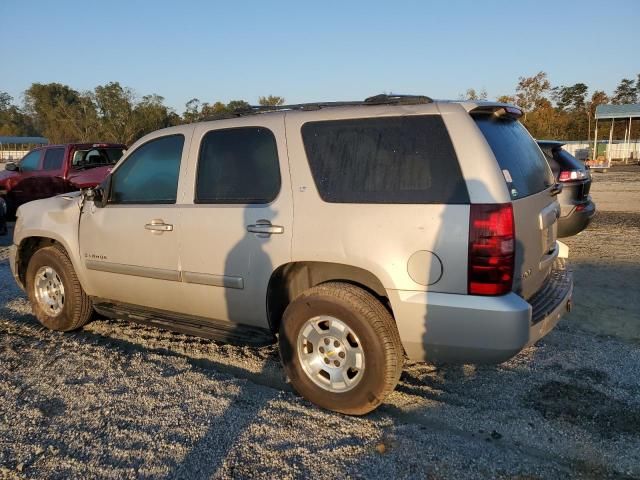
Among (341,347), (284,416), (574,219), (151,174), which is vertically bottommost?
(284,416)

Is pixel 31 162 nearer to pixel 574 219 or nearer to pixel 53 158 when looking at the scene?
pixel 53 158

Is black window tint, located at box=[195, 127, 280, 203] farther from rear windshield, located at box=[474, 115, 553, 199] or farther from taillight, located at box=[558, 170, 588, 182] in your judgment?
taillight, located at box=[558, 170, 588, 182]

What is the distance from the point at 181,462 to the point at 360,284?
5.03 ft

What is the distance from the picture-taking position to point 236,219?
3.79 metres

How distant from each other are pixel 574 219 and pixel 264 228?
580 cm

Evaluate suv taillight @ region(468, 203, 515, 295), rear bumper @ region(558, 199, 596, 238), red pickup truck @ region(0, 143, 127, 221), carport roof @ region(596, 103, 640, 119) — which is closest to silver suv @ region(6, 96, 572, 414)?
suv taillight @ region(468, 203, 515, 295)

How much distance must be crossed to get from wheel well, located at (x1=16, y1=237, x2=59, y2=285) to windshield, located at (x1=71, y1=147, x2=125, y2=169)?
294 inches

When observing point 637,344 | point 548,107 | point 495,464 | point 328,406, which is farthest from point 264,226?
point 548,107

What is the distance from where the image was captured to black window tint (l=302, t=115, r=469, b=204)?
3113mm

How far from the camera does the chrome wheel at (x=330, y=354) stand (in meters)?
3.39

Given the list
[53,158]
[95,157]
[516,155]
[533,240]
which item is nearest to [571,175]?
[516,155]

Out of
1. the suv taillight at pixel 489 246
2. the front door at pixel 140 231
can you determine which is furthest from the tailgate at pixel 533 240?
the front door at pixel 140 231

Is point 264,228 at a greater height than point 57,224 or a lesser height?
greater

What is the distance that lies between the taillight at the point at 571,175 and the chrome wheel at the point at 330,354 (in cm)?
586
